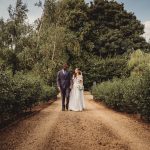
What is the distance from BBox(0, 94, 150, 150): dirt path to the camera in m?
9.09

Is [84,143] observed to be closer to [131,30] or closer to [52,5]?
[52,5]

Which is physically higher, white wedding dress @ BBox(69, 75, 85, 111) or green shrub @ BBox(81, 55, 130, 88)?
green shrub @ BBox(81, 55, 130, 88)

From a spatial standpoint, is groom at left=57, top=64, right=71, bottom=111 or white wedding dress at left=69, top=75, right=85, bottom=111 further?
white wedding dress at left=69, top=75, right=85, bottom=111

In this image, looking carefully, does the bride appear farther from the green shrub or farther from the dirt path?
the green shrub

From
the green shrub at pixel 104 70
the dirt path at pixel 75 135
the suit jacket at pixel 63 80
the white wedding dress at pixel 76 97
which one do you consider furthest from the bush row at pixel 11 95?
the green shrub at pixel 104 70

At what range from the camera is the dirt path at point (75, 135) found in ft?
29.8

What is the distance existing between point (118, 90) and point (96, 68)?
41.4 metres

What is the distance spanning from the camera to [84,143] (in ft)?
31.0

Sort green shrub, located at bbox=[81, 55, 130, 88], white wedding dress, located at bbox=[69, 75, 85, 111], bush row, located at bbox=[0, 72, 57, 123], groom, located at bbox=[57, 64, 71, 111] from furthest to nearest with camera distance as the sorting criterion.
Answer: green shrub, located at bbox=[81, 55, 130, 88]
white wedding dress, located at bbox=[69, 75, 85, 111]
groom, located at bbox=[57, 64, 71, 111]
bush row, located at bbox=[0, 72, 57, 123]

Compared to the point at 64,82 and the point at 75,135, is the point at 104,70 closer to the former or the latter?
the point at 64,82

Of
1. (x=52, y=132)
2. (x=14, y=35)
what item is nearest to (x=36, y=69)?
(x=14, y=35)

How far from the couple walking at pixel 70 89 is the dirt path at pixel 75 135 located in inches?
221

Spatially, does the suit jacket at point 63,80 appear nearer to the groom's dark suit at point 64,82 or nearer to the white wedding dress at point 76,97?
the groom's dark suit at point 64,82

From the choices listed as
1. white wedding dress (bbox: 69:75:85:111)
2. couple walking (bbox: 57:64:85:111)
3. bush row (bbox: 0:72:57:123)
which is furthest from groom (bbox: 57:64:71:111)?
bush row (bbox: 0:72:57:123)
